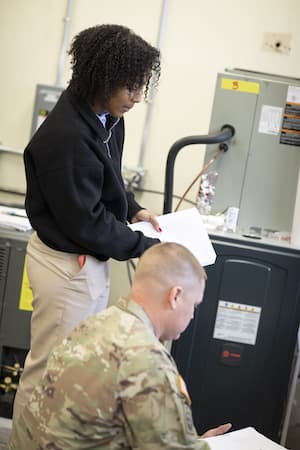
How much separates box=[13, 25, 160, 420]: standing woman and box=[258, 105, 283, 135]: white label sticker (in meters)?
0.94

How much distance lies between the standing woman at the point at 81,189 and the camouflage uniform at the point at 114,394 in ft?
1.75

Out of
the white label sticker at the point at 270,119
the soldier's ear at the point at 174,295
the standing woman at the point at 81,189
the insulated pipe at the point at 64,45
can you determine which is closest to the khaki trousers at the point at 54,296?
the standing woman at the point at 81,189

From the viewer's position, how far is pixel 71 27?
126 inches

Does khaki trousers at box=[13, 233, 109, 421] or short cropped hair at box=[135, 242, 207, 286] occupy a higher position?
short cropped hair at box=[135, 242, 207, 286]

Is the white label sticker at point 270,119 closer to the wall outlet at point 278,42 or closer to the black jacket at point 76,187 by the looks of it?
the wall outlet at point 278,42

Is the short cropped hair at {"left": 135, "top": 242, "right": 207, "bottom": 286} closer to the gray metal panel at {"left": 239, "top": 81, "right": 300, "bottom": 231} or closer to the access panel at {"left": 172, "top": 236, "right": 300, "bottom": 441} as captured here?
the access panel at {"left": 172, "top": 236, "right": 300, "bottom": 441}

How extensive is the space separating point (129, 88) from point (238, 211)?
1.11 metres

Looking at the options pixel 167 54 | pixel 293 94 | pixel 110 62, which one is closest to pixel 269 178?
pixel 293 94

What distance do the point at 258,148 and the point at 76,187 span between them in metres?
1.22

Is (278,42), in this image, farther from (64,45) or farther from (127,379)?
(127,379)

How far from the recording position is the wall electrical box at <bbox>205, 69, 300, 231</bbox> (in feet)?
8.36

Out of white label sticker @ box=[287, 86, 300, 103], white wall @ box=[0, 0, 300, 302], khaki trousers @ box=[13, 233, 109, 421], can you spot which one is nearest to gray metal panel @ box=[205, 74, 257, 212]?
white label sticker @ box=[287, 86, 300, 103]

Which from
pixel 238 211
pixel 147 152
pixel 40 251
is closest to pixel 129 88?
pixel 40 251

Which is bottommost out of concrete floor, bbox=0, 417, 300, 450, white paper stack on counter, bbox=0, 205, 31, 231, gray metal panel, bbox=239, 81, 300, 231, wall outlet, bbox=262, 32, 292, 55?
concrete floor, bbox=0, 417, 300, 450
